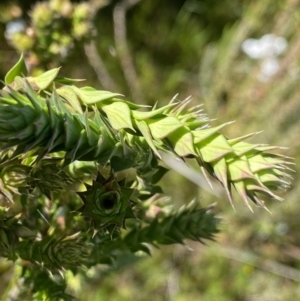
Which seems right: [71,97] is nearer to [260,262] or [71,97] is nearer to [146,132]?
[146,132]

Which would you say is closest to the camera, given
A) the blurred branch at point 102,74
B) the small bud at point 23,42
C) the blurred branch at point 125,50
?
the small bud at point 23,42

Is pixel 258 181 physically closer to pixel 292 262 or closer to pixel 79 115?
pixel 79 115

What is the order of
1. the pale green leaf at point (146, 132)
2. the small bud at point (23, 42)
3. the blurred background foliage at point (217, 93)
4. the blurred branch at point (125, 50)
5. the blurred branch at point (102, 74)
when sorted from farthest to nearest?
the blurred branch at point (125, 50) → the blurred branch at point (102, 74) → the blurred background foliage at point (217, 93) → the small bud at point (23, 42) → the pale green leaf at point (146, 132)

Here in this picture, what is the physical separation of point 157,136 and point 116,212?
0.40 feet

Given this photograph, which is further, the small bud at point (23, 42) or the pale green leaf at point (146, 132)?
A: the small bud at point (23, 42)

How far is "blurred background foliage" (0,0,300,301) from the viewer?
289cm

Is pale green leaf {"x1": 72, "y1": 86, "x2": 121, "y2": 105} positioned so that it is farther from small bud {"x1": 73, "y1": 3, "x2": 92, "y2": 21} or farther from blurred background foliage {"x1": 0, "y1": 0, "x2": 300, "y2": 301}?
blurred background foliage {"x1": 0, "y1": 0, "x2": 300, "y2": 301}

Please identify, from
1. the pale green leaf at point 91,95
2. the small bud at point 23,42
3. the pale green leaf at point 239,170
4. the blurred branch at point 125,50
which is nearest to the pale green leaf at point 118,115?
the pale green leaf at point 91,95

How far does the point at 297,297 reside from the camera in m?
2.88

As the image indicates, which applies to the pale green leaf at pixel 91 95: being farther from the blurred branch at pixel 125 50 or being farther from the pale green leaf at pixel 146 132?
the blurred branch at pixel 125 50

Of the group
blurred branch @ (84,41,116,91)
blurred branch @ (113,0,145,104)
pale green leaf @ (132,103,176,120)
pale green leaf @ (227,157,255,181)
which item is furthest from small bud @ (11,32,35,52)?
blurred branch @ (113,0,145,104)

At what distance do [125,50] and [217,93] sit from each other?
0.65m

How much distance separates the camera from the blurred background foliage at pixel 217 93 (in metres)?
2.89

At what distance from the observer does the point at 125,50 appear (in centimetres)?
317
